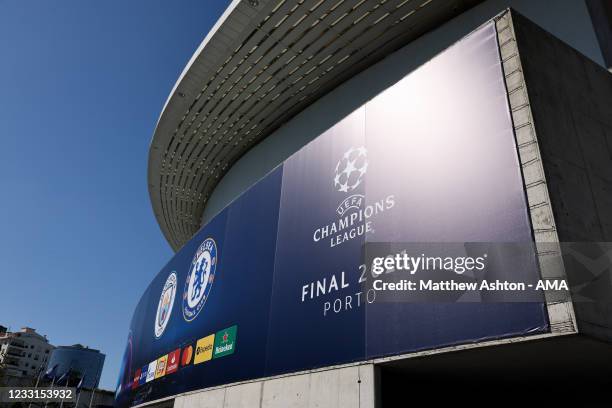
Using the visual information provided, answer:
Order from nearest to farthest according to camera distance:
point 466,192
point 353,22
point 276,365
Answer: point 466,192 < point 276,365 < point 353,22

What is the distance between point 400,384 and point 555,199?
3661mm

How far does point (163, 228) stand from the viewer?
32812 mm

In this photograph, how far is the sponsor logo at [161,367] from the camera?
556 inches

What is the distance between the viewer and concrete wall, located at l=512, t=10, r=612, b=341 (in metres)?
5.26

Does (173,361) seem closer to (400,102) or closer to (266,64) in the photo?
(400,102)

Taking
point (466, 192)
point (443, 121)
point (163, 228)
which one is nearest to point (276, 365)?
point (466, 192)

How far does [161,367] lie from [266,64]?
1087 cm

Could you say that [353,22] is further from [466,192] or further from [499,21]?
[466,192]

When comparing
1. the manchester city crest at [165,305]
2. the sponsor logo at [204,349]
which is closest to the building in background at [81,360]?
the manchester city crest at [165,305]

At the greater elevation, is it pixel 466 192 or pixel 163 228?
pixel 163 228

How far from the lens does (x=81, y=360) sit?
130 m

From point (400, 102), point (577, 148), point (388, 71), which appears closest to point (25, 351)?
point (388, 71)

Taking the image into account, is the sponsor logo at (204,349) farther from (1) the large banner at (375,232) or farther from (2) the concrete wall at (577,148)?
(2) the concrete wall at (577,148)

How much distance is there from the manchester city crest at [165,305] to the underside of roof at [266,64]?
23.4ft
